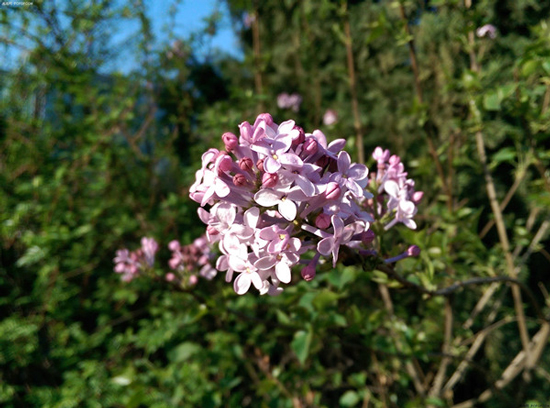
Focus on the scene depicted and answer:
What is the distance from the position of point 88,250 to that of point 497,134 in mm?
3151

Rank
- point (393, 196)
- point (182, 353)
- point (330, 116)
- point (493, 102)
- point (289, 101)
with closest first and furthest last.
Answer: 1. point (393, 196)
2. point (493, 102)
3. point (182, 353)
4. point (330, 116)
5. point (289, 101)

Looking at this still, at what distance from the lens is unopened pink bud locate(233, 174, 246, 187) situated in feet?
2.50

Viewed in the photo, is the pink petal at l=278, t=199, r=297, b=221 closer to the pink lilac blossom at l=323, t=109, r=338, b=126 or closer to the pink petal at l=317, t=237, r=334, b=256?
the pink petal at l=317, t=237, r=334, b=256

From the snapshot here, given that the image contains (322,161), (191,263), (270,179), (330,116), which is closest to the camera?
(270,179)

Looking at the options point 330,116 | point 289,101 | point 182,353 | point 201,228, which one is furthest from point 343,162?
point 289,101

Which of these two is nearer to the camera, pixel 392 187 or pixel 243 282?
pixel 243 282

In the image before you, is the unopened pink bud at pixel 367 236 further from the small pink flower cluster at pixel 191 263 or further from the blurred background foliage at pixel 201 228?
the small pink flower cluster at pixel 191 263

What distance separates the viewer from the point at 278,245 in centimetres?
73

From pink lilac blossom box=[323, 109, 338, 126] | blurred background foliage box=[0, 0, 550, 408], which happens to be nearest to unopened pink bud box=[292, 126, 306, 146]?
blurred background foliage box=[0, 0, 550, 408]

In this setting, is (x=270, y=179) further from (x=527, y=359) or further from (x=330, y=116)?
(x=330, y=116)

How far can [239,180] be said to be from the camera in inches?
30.1

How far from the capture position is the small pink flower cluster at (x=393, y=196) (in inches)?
38.2

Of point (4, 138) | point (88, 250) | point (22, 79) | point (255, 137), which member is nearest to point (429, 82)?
point (255, 137)

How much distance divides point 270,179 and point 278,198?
0.05m
